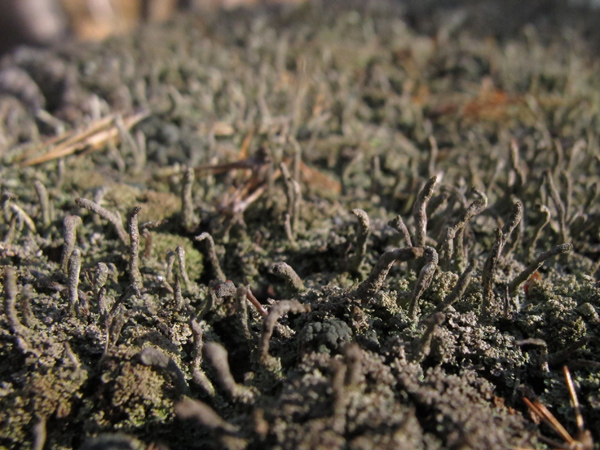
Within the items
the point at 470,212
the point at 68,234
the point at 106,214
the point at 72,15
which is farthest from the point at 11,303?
the point at 72,15

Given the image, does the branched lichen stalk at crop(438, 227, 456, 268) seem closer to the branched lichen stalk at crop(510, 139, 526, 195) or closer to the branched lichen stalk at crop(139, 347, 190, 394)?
the branched lichen stalk at crop(510, 139, 526, 195)

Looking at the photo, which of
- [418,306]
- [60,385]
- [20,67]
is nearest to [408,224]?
[418,306]

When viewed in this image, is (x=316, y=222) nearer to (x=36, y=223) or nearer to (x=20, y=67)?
(x=36, y=223)

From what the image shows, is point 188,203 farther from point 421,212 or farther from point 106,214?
point 421,212

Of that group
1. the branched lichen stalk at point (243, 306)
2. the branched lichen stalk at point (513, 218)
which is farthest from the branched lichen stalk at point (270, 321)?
the branched lichen stalk at point (513, 218)

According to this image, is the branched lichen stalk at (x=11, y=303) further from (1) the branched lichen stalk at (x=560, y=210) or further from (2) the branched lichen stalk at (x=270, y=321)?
(1) the branched lichen stalk at (x=560, y=210)

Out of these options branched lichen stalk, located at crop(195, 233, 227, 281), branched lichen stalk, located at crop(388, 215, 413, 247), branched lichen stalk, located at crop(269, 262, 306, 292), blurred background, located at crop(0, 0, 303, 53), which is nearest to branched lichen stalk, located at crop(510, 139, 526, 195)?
branched lichen stalk, located at crop(388, 215, 413, 247)

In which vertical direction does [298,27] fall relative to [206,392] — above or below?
above

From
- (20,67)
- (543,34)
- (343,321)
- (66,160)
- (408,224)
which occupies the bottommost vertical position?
(343,321)
